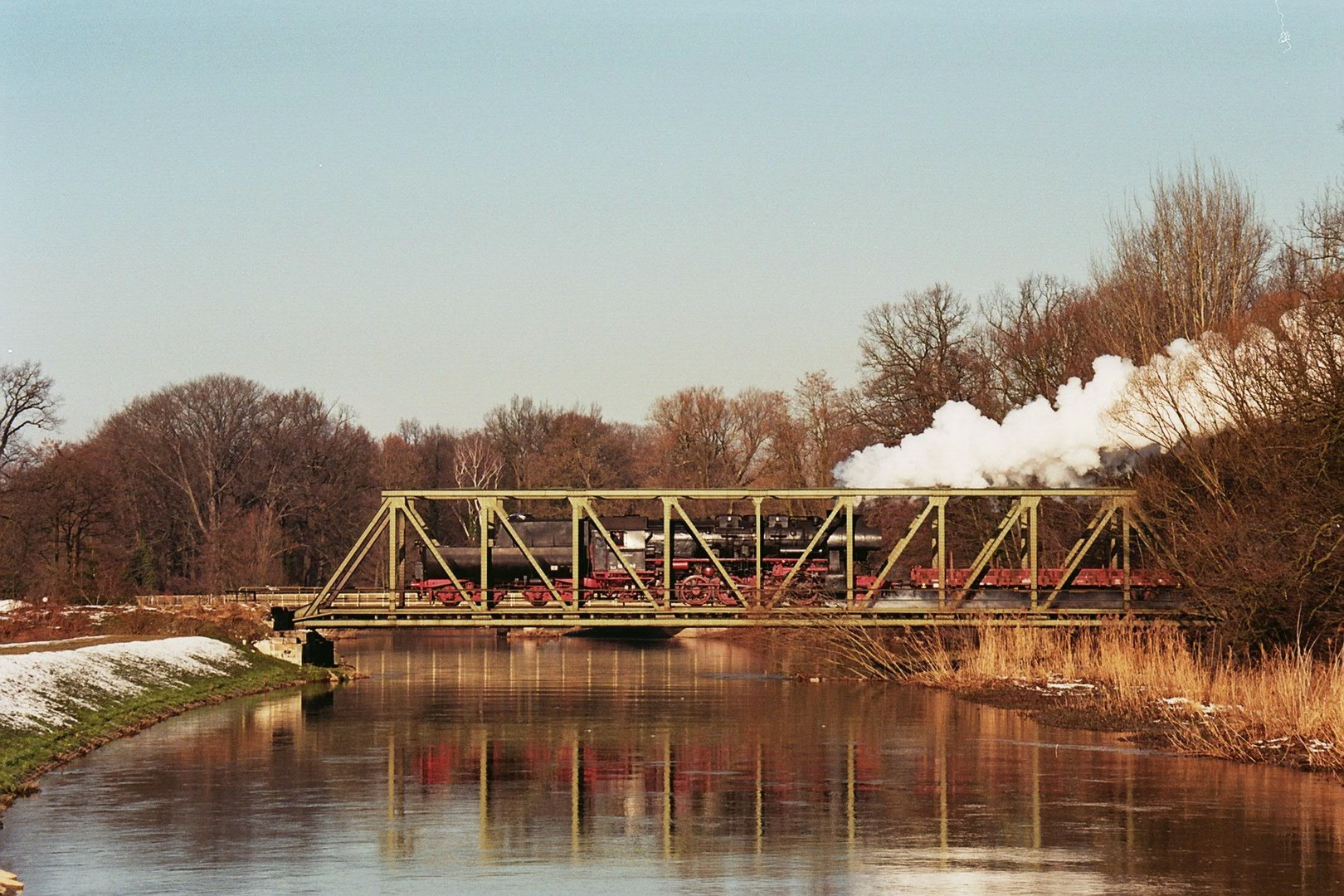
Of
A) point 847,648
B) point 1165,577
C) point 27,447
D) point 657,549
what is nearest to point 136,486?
point 27,447

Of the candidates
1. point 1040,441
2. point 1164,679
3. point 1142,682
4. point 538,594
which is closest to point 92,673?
point 538,594

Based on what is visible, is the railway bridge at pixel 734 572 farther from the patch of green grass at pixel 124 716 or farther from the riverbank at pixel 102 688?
the riverbank at pixel 102 688

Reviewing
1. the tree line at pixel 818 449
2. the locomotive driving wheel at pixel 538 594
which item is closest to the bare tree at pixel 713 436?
the tree line at pixel 818 449

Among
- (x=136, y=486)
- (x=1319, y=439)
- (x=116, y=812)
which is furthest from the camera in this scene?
(x=136, y=486)

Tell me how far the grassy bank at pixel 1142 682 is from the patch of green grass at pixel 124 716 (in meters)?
16.4

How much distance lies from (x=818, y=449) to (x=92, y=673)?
5547cm

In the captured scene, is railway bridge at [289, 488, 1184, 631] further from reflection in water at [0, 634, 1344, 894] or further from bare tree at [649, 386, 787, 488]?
bare tree at [649, 386, 787, 488]

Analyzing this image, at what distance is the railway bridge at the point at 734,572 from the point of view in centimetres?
4550

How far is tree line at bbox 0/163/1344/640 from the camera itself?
3316cm

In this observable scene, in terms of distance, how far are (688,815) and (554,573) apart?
31789mm

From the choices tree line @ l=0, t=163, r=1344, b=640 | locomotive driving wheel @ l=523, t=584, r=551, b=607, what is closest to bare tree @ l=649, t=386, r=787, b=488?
tree line @ l=0, t=163, r=1344, b=640

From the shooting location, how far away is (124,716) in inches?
1305

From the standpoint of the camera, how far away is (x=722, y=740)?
3088cm

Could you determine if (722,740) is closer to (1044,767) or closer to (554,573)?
(1044,767)
